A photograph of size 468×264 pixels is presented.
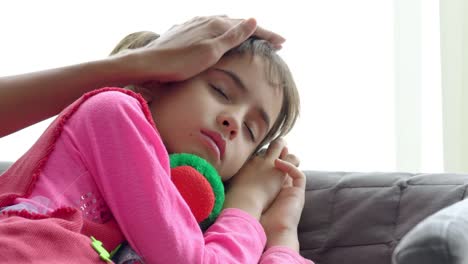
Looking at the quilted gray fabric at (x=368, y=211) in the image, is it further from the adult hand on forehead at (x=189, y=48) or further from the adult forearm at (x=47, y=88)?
the adult forearm at (x=47, y=88)

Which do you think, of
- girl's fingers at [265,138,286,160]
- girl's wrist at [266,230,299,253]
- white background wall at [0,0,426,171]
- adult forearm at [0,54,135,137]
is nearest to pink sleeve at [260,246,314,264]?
girl's wrist at [266,230,299,253]

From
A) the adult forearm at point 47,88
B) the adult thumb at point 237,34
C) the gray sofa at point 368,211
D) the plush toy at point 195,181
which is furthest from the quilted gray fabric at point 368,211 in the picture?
the adult forearm at point 47,88

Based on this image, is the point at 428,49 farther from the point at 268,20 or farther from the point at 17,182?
the point at 17,182

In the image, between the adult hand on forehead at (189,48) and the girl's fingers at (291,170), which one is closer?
the adult hand on forehead at (189,48)

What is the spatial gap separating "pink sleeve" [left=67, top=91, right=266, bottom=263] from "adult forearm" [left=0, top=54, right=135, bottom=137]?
4.9 inches

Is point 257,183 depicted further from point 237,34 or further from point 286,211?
point 237,34

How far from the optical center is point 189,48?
120cm

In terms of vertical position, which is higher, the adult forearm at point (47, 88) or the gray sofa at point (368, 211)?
the adult forearm at point (47, 88)

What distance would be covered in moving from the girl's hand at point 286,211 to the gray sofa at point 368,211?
1.3 inches

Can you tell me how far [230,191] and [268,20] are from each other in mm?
861

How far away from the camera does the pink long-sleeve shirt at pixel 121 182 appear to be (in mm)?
985

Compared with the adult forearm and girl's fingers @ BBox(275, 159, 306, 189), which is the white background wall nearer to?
girl's fingers @ BBox(275, 159, 306, 189)

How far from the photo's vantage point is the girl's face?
47.3 inches

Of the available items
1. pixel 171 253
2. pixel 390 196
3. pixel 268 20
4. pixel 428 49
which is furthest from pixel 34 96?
pixel 428 49
